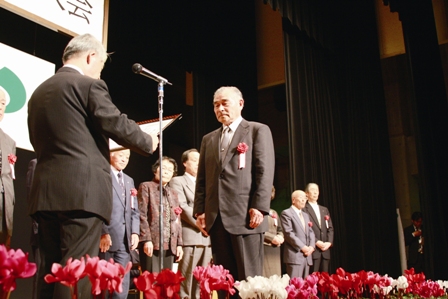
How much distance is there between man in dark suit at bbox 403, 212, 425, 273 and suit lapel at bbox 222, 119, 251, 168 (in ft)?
14.1

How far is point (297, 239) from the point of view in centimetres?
460

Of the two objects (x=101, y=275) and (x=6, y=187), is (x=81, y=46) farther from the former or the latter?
(x=6, y=187)

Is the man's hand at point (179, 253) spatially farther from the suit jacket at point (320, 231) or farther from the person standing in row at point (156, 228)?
the suit jacket at point (320, 231)

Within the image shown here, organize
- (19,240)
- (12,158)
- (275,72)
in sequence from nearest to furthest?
(12,158)
(19,240)
(275,72)

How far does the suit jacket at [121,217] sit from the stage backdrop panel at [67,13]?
116 cm

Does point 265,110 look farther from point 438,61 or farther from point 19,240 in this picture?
point 19,240

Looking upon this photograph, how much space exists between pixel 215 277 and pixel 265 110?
6028 mm

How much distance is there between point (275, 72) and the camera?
712 cm

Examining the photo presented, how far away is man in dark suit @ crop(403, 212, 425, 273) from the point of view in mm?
5828

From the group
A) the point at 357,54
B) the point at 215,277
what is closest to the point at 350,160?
the point at 357,54

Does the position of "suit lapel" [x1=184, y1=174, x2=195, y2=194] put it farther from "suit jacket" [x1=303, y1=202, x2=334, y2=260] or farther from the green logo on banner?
"suit jacket" [x1=303, y1=202, x2=334, y2=260]

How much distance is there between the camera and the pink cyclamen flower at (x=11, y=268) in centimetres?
100

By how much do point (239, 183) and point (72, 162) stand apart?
2.90 feet

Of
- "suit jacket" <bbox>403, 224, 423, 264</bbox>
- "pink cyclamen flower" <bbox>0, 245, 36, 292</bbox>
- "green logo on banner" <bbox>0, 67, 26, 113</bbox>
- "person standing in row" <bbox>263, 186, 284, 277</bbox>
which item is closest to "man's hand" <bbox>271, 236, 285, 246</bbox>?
"person standing in row" <bbox>263, 186, 284, 277</bbox>
